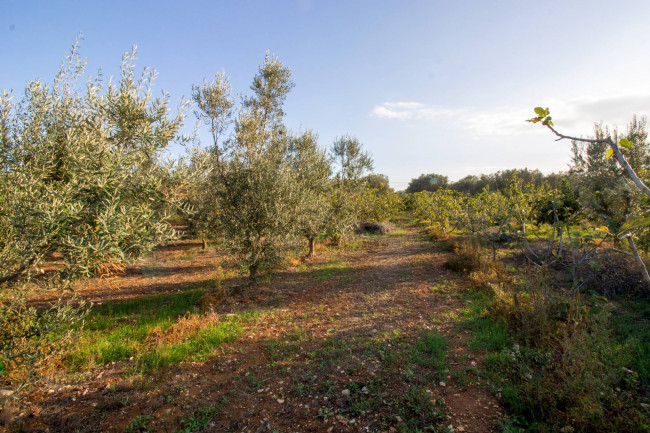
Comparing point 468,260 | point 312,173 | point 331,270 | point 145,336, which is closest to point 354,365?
point 145,336

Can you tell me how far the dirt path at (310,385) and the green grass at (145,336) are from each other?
0.32 m

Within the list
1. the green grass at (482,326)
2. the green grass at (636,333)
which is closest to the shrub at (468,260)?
the green grass at (482,326)

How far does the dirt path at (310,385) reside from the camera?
4.09 m

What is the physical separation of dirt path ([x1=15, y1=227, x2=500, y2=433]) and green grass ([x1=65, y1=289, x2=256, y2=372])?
317 millimetres

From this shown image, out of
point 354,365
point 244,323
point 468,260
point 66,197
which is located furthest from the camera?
point 468,260

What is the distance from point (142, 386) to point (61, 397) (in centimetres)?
119

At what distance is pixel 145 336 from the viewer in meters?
A: 6.71

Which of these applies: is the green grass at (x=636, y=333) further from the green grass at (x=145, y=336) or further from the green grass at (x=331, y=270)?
the green grass at (x=331, y=270)

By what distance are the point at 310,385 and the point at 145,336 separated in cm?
437

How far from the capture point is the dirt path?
4.09 metres

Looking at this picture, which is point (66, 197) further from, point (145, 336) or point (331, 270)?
point (331, 270)

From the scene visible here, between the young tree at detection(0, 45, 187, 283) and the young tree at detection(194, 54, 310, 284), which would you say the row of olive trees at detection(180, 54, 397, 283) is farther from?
the young tree at detection(0, 45, 187, 283)

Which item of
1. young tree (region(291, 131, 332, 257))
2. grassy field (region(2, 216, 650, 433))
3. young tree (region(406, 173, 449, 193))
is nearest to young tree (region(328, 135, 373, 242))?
young tree (region(291, 131, 332, 257))

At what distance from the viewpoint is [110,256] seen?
4.07 meters
